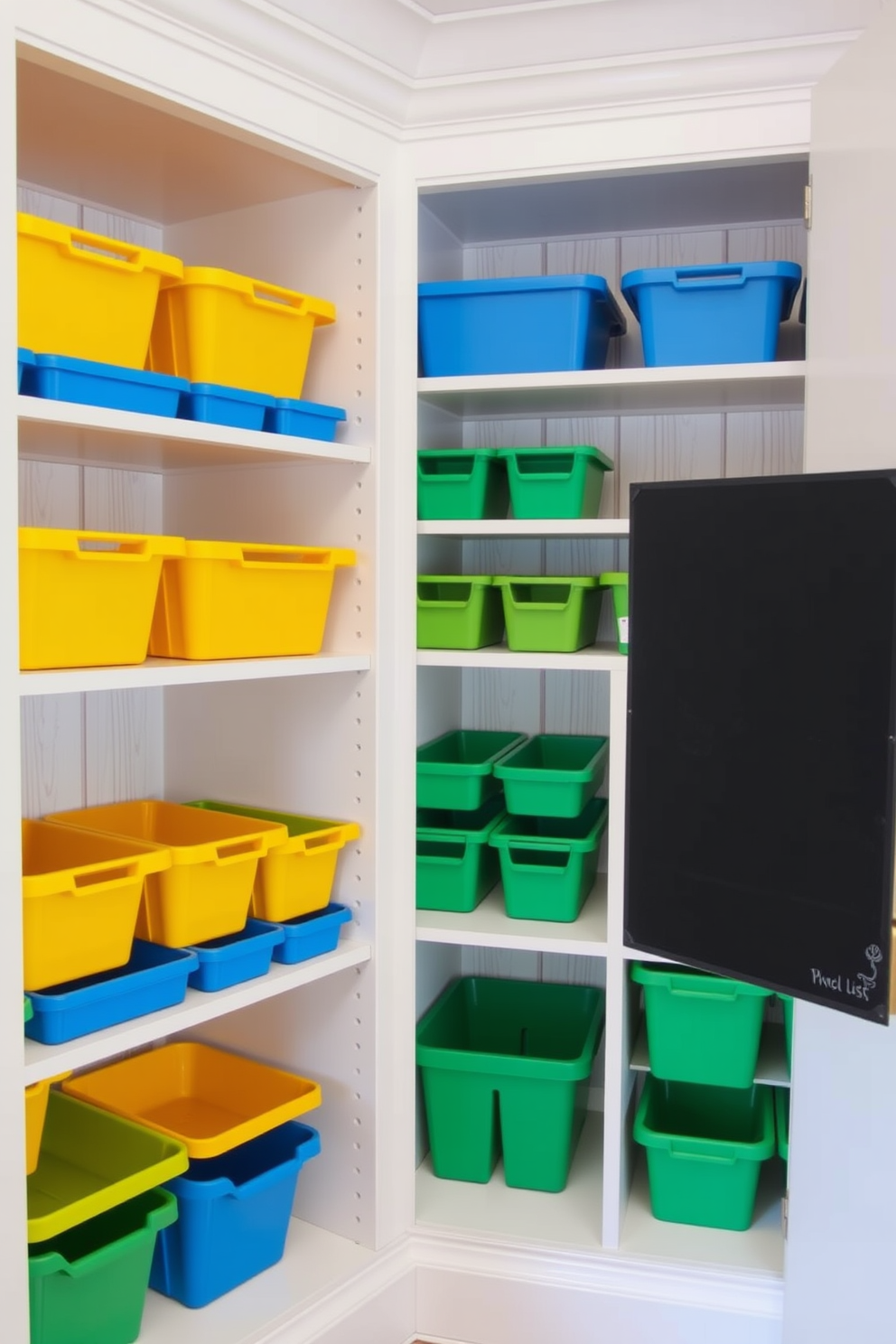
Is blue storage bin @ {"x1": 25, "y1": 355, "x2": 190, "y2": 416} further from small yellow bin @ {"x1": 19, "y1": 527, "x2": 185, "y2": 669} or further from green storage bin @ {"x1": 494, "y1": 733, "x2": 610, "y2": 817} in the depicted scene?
green storage bin @ {"x1": 494, "y1": 733, "x2": 610, "y2": 817}

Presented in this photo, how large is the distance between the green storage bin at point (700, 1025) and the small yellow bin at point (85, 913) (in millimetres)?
786

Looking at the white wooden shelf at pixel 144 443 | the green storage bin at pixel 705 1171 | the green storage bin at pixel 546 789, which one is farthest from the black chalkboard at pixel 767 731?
the green storage bin at pixel 705 1171

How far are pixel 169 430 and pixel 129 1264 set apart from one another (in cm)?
106

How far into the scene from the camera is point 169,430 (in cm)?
149

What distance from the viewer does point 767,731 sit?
1116 mm

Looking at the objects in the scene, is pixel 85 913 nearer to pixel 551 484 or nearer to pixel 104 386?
pixel 104 386

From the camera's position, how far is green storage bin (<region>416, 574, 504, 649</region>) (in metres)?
1.96

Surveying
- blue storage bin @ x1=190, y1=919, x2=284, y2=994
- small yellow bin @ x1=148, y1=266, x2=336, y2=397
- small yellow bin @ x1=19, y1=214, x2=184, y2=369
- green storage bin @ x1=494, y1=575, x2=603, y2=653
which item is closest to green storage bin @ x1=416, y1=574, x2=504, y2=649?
green storage bin @ x1=494, y1=575, x2=603, y2=653

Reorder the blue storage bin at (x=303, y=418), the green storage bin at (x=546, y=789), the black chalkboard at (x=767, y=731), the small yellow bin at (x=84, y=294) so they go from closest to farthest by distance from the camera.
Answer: the black chalkboard at (x=767, y=731)
the small yellow bin at (x=84, y=294)
the blue storage bin at (x=303, y=418)
the green storage bin at (x=546, y=789)

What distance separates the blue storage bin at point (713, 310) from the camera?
69.7 inches

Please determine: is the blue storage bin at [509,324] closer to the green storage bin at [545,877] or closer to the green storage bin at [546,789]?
the green storage bin at [546,789]

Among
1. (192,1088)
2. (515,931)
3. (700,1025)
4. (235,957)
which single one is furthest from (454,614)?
(192,1088)

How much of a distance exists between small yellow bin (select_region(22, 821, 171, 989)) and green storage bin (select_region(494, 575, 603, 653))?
2.19ft

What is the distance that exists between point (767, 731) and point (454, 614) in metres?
0.91
